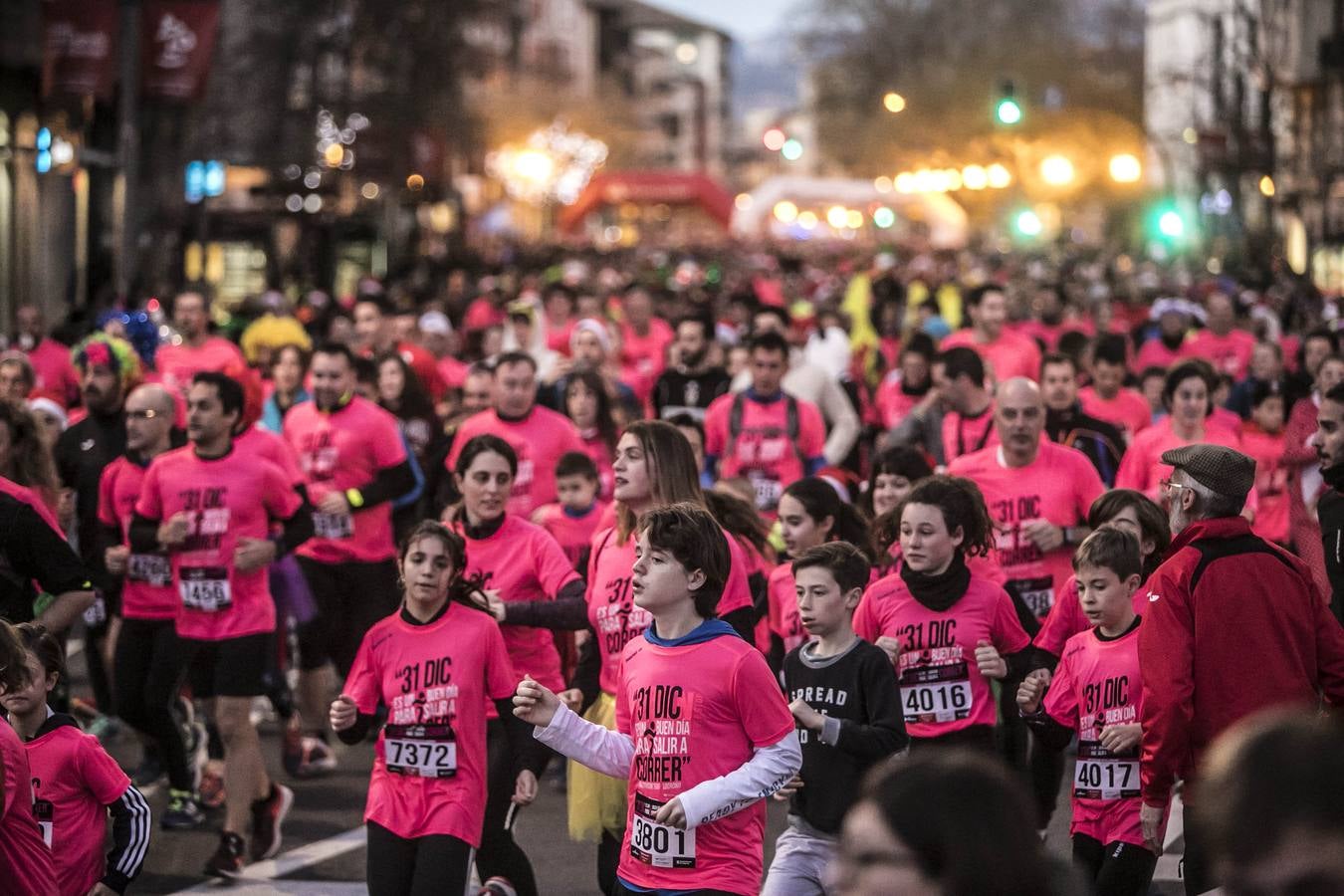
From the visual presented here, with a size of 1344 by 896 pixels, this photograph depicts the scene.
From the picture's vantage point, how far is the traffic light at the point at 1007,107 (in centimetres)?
2789

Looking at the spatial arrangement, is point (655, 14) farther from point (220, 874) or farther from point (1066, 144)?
point (220, 874)

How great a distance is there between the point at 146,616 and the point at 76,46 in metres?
16.4

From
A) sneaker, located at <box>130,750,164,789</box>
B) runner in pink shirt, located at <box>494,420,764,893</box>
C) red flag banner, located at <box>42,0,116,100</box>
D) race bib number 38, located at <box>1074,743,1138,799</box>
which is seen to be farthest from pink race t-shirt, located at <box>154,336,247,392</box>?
red flag banner, located at <box>42,0,116,100</box>

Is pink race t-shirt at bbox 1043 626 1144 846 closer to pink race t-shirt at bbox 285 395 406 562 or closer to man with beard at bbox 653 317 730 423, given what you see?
pink race t-shirt at bbox 285 395 406 562

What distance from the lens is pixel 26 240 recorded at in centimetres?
3058

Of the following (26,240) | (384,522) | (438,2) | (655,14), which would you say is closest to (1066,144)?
(438,2)

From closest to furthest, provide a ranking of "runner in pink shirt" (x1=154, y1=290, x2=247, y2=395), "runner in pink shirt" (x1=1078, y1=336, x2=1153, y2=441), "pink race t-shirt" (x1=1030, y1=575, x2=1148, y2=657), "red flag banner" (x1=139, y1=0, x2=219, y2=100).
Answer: "pink race t-shirt" (x1=1030, y1=575, x2=1148, y2=657)
"runner in pink shirt" (x1=1078, y1=336, x2=1153, y2=441)
"runner in pink shirt" (x1=154, y1=290, x2=247, y2=395)
"red flag banner" (x1=139, y1=0, x2=219, y2=100)

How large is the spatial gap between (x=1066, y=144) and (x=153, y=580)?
75285 mm

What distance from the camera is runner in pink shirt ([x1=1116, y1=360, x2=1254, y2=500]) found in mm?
10172

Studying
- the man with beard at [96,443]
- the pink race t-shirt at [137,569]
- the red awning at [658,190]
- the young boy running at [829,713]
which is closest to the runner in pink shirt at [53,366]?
the man with beard at [96,443]

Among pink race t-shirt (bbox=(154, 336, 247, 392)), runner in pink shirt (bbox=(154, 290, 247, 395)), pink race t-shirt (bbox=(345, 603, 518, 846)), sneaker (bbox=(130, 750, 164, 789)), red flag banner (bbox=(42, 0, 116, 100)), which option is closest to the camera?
pink race t-shirt (bbox=(345, 603, 518, 846))

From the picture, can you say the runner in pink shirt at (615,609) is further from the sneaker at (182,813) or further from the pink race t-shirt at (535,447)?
the pink race t-shirt at (535,447)

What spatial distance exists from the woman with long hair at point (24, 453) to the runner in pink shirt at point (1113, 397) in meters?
6.35

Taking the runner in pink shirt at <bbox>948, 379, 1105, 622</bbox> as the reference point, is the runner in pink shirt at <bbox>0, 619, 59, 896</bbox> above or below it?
below
